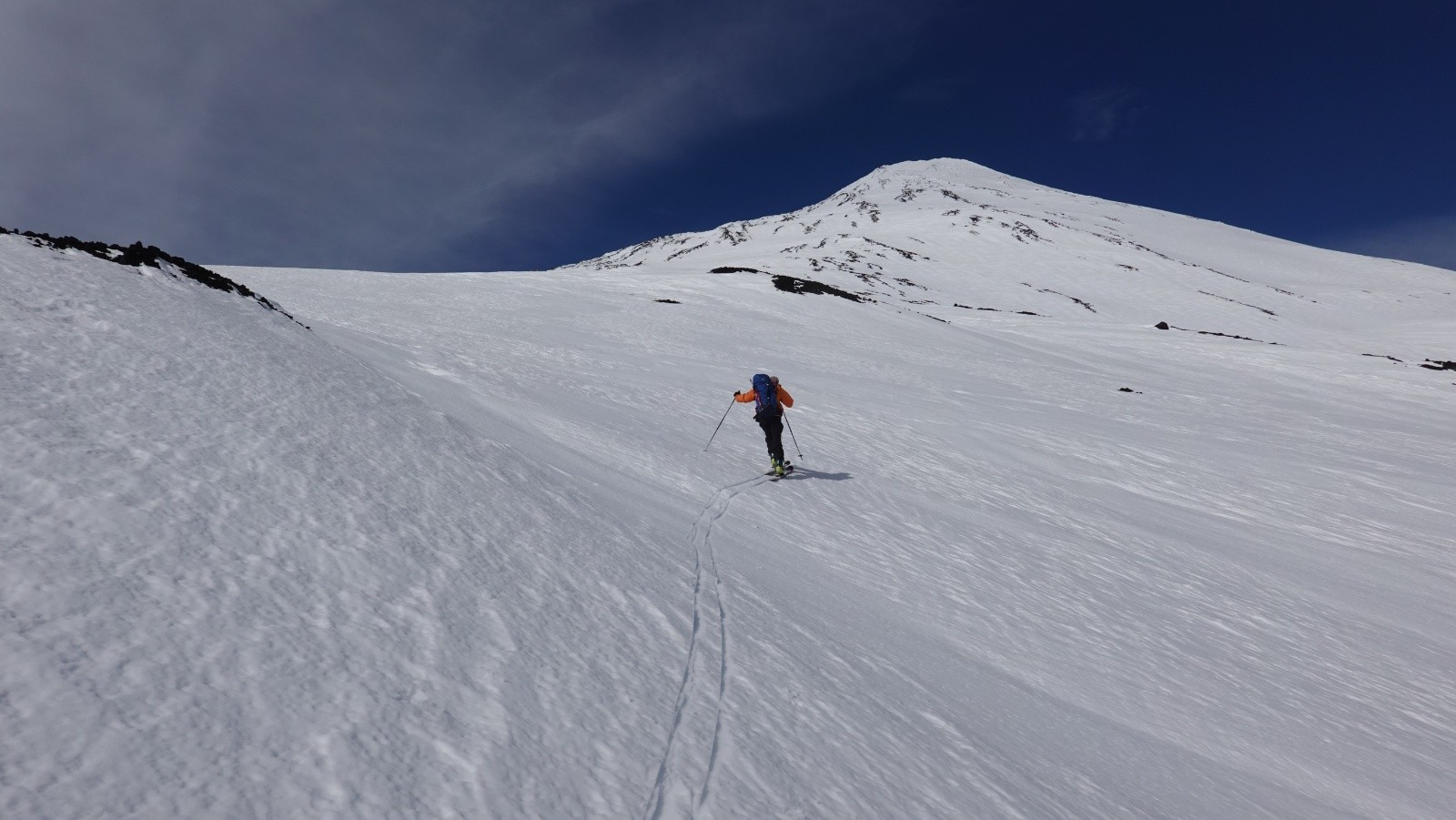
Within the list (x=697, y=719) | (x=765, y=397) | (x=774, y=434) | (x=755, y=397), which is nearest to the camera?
(x=697, y=719)

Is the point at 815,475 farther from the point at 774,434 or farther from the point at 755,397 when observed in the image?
the point at 755,397

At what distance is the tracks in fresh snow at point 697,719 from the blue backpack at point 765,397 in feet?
16.7

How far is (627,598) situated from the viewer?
429cm

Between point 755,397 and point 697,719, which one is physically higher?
point 755,397

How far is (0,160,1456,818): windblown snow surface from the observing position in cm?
228

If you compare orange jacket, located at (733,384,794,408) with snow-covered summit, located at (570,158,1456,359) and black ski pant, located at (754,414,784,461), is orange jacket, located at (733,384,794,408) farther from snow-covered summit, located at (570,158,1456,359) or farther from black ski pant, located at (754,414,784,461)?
snow-covered summit, located at (570,158,1456,359)

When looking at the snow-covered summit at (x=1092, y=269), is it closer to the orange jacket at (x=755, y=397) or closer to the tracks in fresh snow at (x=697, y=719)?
the orange jacket at (x=755, y=397)

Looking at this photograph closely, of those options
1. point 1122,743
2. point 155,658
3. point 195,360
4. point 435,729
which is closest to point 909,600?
point 1122,743

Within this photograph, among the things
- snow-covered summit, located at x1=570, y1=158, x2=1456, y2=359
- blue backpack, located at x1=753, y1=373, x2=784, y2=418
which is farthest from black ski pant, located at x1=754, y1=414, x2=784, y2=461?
snow-covered summit, located at x1=570, y1=158, x2=1456, y2=359

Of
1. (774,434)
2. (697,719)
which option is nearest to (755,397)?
(774,434)

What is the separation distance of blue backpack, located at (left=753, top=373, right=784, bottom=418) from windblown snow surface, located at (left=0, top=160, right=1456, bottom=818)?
3.31 feet

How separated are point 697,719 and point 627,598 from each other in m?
1.22

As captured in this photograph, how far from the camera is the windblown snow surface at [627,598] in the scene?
2.28m

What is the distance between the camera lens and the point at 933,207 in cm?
14300
